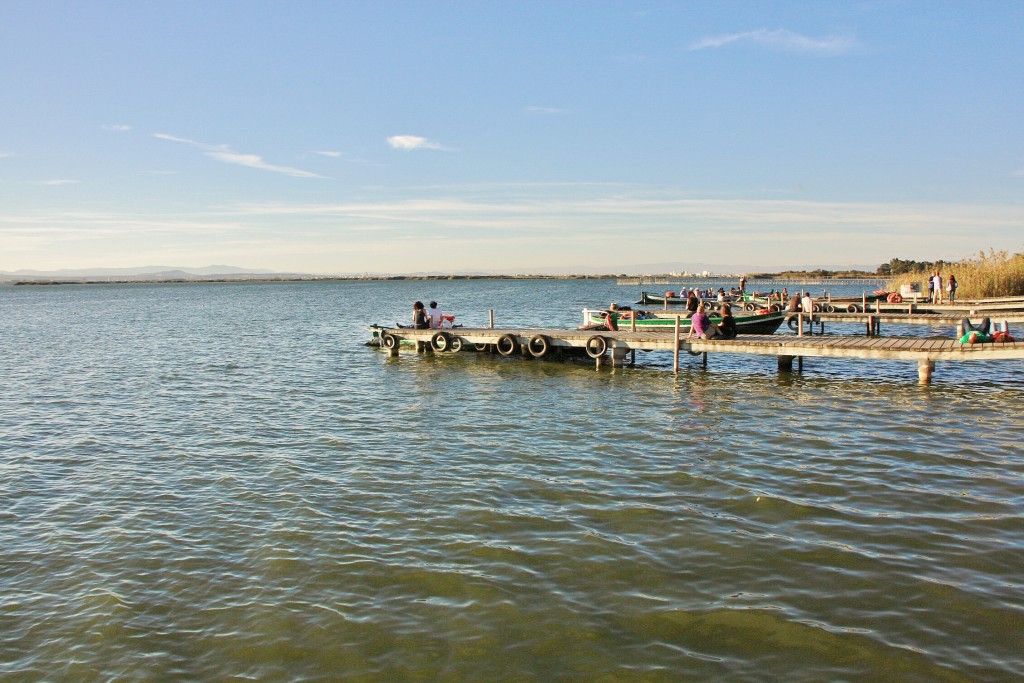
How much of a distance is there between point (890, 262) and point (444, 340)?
12075cm

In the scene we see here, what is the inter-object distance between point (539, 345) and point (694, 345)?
19.5ft

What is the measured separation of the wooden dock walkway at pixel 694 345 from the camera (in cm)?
2077

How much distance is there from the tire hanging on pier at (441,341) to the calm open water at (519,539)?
32.4 feet

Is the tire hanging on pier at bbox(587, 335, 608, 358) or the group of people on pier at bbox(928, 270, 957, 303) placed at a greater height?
the group of people on pier at bbox(928, 270, 957, 303)

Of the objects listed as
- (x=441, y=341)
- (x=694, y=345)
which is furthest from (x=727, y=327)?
(x=441, y=341)

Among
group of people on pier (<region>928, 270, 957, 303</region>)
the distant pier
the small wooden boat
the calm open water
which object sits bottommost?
the calm open water

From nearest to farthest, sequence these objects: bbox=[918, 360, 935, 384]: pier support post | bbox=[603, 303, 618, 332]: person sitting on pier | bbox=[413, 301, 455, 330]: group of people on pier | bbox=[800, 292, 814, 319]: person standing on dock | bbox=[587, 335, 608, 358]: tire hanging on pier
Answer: bbox=[918, 360, 935, 384]: pier support post, bbox=[587, 335, 608, 358]: tire hanging on pier, bbox=[603, 303, 618, 332]: person sitting on pier, bbox=[413, 301, 455, 330]: group of people on pier, bbox=[800, 292, 814, 319]: person standing on dock

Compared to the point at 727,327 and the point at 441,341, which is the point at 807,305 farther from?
the point at 441,341

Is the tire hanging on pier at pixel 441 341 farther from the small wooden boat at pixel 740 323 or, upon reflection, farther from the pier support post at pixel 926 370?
the pier support post at pixel 926 370

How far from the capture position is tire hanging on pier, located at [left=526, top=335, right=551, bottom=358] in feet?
90.6

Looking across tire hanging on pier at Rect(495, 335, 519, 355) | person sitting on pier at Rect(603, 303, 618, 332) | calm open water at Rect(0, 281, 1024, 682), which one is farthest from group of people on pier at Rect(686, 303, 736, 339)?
tire hanging on pier at Rect(495, 335, 519, 355)

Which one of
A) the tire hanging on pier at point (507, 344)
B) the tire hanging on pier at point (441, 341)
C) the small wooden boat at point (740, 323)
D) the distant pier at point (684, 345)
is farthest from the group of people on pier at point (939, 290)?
the tire hanging on pier at point (441, 341)

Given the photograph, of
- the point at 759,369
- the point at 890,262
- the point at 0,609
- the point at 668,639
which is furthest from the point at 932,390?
the point at 890,262

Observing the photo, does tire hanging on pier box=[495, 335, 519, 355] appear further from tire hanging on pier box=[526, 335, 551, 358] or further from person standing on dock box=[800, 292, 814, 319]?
person standing on dock box=[800, 292, 814, 319]
